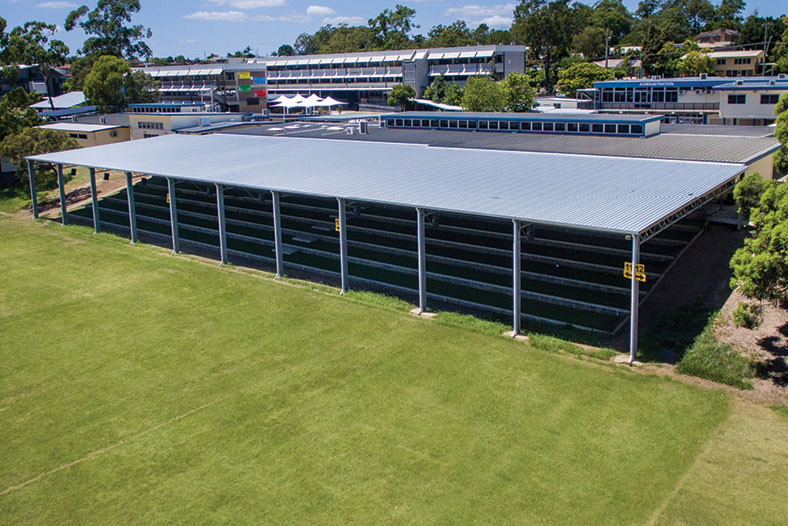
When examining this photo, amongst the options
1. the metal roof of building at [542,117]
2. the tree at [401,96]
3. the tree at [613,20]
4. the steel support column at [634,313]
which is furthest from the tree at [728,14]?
the steel support column at [634,313]

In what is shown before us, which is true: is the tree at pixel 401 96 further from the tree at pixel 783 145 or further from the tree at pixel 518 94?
the tree at pixel 783 145

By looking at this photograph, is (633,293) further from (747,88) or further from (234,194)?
(747,88)

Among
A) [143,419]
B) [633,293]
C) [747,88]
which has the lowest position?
[143,419]

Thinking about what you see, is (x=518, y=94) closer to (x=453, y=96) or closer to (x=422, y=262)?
(x=453, y=96)

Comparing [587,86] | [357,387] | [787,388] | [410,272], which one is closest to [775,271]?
[787,388]

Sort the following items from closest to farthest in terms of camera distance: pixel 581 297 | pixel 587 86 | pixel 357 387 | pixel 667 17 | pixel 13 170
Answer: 1. pixel 357 387
2. pixel 581 297
3. pixel 13 170
4. pixel 587 86
5. pixel 667 17

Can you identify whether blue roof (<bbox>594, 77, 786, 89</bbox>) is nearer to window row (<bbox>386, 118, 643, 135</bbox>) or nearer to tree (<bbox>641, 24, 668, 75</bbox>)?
window row (<bbox>386, 118, 643, 135</bbox>)

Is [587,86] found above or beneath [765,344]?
above
